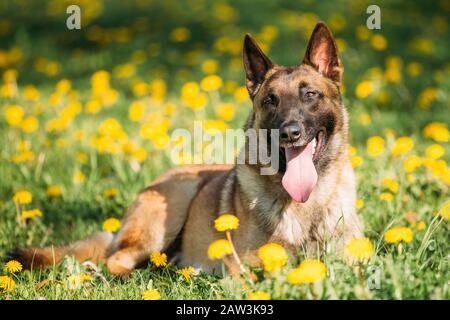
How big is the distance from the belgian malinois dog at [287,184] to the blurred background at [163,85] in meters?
0.77

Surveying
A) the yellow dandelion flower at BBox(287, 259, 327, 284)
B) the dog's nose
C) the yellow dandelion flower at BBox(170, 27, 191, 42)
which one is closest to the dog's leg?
the dog's nose

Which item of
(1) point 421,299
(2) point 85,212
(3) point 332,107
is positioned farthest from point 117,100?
(1) point 421,299

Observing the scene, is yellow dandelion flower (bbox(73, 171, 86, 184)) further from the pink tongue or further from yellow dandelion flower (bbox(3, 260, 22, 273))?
the pink tongue

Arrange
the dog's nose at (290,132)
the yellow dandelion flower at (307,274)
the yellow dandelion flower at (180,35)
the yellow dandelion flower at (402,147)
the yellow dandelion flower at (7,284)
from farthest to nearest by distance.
Answer: the yellow dandelion flower at (180,35)
the yellow dandelion flower at (402,147)
the dog's nose at (290,132)
the yellow dandelion flower at (7,284)
the yellow dandelion flower at (307,274)

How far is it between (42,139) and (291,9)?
249 inches

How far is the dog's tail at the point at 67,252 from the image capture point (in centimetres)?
419

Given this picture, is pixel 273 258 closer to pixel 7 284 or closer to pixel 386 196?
pixel 7 284

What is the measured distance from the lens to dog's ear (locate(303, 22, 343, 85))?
4.05 meters

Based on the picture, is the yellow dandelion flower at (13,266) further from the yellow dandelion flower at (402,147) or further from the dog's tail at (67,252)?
the yellow dandelion flower at (402,147)

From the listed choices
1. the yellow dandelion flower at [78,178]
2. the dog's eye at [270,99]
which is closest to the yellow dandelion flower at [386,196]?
the dog's eye at [270,99]

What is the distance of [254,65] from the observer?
14.0 ft

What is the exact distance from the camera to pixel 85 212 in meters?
5.33

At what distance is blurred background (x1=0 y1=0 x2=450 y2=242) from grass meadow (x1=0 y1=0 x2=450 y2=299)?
24 mm
